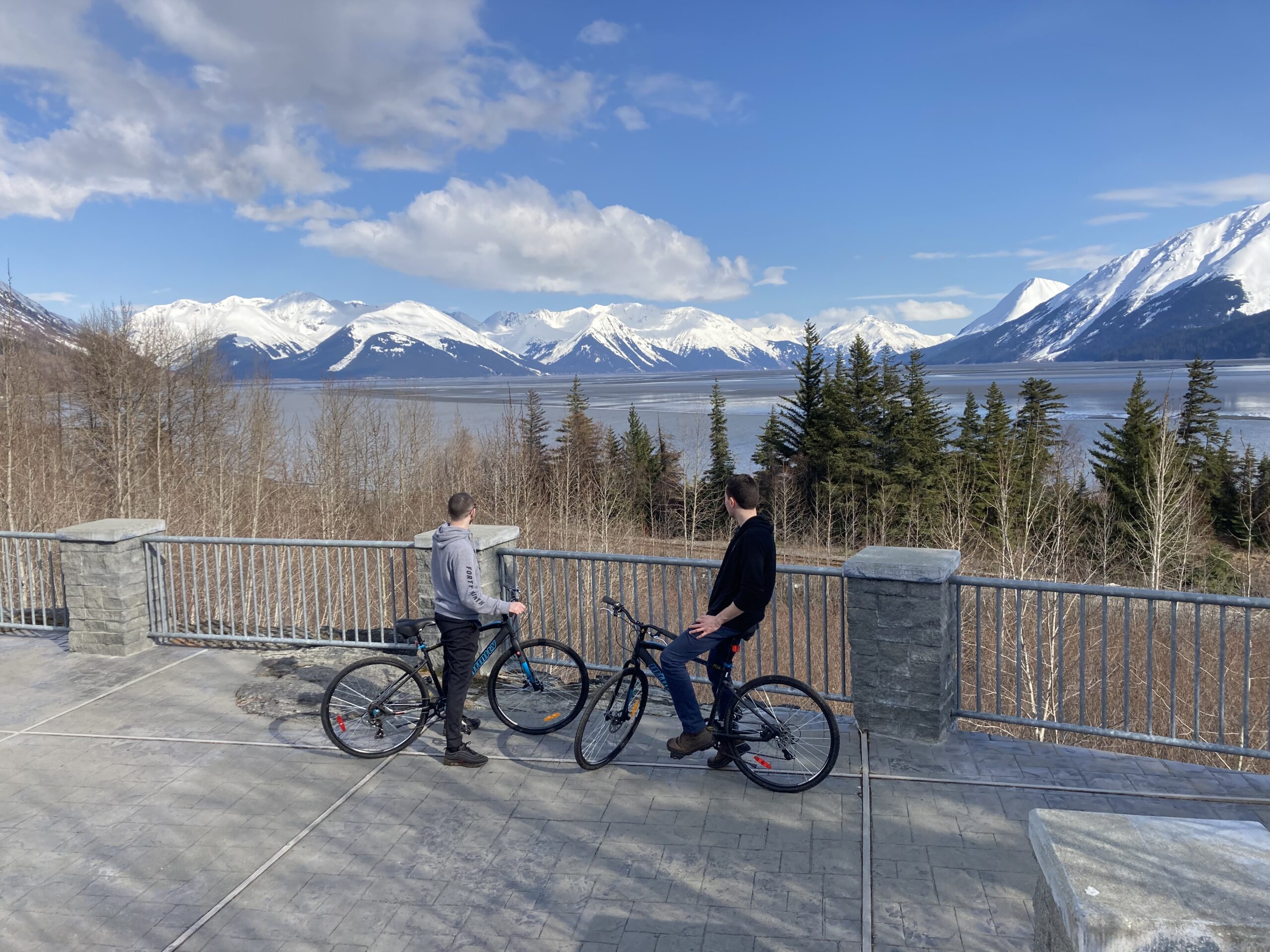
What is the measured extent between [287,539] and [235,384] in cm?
5947

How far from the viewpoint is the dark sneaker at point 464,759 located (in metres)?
6.00

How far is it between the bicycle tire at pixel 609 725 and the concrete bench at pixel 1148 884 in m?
3.59

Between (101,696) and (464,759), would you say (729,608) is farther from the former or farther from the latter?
(101,696)

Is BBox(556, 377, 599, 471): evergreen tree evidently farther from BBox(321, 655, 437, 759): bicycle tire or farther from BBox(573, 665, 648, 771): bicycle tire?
BBox(573, 665, 648, 771): bicycle tire

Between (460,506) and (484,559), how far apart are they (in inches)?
82.5

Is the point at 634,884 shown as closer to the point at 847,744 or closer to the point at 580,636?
the point at 847,744

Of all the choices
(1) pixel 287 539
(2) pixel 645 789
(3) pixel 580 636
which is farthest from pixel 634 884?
(1) pixel 287 539

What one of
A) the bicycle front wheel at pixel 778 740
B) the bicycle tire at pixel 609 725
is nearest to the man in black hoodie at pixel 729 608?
the bicycle front wheel at pixel 778 740

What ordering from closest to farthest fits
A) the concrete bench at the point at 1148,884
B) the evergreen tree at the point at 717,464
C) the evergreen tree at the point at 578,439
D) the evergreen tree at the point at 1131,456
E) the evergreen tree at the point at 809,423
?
the concrete bench at the point at 1148,884 → the evergreen tree at the point at 1131,456 → the evergreen tree at the point at 809,423 → the evergreen tree at the point at 717,464 → the evergreen tree at the point at 578,439

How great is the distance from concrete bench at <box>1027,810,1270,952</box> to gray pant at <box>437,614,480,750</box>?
425 cm

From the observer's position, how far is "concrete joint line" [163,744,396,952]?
165 inches

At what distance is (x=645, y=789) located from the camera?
5.61m

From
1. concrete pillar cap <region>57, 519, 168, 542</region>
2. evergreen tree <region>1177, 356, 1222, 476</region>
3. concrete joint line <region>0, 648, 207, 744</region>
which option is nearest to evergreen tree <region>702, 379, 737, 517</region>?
evergreen tree <region>1177, 356, 1222, 476</region>

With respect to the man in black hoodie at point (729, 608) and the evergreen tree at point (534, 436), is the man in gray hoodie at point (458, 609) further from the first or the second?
the evergreen tree at point (534, 436)
